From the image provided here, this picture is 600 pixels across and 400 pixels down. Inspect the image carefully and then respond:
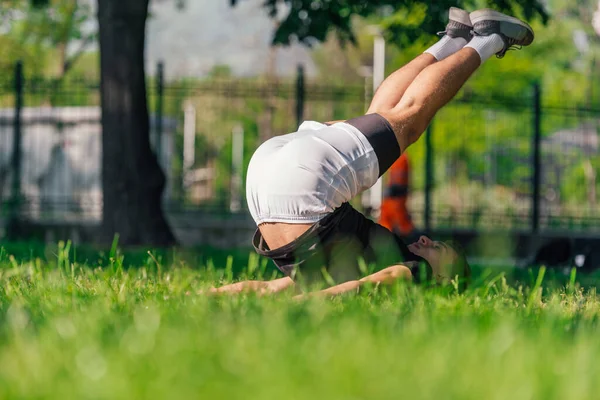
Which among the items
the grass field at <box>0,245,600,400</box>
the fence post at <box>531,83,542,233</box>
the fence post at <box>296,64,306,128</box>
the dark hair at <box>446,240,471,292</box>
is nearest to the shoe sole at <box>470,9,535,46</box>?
the dark hair at <box>446,240,471,292</box>

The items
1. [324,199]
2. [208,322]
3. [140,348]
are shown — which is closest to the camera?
[140,348]

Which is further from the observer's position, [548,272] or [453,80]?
[548,272]

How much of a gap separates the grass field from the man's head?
1239mm

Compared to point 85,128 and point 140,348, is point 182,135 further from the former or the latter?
point 140,348

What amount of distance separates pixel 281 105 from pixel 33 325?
42143mm

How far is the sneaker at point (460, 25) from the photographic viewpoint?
573 cm

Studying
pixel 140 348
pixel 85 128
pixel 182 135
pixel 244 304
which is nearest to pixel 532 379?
pixel 140 348

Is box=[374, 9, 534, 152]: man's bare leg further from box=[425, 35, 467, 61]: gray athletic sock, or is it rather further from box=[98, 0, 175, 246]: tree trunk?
box=[98, 0, 175, 246]: tree trunk

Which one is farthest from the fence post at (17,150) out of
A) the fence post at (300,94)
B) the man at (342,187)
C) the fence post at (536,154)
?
the man at (342,187)

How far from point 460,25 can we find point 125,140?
6.06 meters

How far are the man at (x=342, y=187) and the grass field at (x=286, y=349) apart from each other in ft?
3.05

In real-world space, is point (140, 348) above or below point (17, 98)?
below

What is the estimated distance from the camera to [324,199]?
4.91m

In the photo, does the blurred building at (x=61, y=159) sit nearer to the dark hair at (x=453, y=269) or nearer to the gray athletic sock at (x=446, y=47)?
the gray athletic sock at (x=446, y=47)
